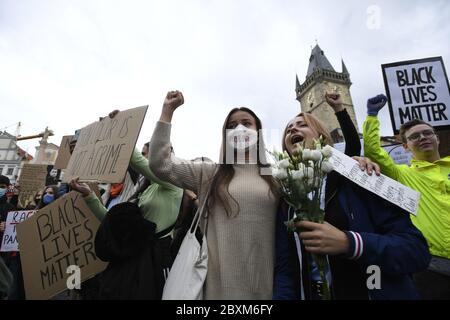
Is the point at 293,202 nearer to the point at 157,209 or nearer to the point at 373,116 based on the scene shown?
the point at 373,116

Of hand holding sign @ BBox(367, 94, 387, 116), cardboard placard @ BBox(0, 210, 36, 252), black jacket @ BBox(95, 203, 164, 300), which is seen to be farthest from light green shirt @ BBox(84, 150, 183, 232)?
cardboard placard @ BBox(0, 210, 36, 252)

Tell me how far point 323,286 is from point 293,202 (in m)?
0.38

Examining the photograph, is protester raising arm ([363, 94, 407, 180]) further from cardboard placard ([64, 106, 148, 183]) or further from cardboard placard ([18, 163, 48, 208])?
cardboard placard ([18, 163, 48, 208])

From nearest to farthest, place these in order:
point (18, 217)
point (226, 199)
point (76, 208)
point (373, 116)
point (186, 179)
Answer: point (226, 199) → point (186, 179) → point (373, 116) → point (76, 208) → point (18, 217)

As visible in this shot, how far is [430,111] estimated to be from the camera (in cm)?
335

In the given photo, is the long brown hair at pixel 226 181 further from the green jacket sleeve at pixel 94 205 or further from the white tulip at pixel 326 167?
the green jacket sleeve at pixel 94 205

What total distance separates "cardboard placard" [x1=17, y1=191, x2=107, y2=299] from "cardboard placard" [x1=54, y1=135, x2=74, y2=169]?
0.76 m

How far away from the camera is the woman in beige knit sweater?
135cm

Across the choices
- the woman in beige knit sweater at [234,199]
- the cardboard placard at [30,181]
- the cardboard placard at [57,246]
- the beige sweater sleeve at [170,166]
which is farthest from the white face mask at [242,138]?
the cardboard placard at [30,181]

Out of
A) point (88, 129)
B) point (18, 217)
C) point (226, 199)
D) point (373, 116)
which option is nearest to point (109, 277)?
point (226, 199)

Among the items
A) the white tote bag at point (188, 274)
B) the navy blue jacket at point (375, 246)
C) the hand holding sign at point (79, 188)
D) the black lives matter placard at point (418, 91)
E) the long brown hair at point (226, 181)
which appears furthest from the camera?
the black lives matter placard at point (418, 91)

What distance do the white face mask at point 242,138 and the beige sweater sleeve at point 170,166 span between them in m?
0.20

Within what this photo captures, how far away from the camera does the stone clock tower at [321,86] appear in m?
42.3

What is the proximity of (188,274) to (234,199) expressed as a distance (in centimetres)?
48
